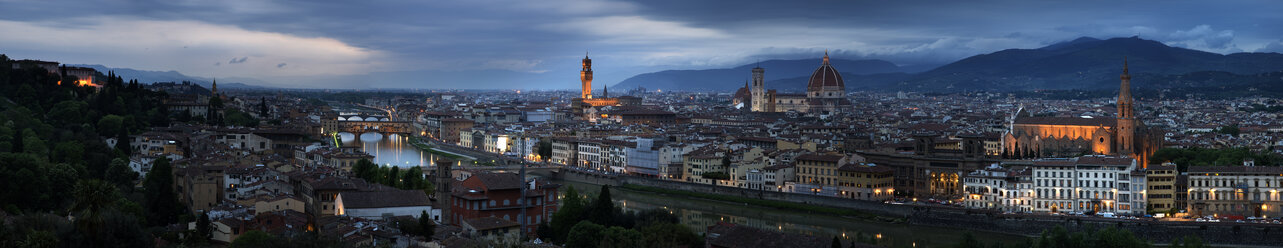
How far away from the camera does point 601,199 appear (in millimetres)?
22609

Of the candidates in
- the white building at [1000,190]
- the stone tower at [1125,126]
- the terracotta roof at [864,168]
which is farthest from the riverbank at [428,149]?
the stone tower at [1125,126]

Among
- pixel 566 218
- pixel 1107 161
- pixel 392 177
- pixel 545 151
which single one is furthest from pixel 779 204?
pixel 545 151

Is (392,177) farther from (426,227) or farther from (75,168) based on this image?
(426,227)

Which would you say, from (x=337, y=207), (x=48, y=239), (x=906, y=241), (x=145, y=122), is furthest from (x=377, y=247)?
(x=145, y=122)

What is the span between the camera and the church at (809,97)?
85.1 metres

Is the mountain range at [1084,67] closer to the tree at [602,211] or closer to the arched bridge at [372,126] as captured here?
the arched bridge at [372,126]

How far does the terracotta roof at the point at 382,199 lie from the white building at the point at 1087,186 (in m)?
14.1

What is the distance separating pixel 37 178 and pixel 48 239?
8390 millimetres

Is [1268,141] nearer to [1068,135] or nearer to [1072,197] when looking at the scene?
[1068,135]

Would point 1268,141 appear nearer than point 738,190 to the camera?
No

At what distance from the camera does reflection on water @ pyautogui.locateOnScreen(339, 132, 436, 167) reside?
4475cm

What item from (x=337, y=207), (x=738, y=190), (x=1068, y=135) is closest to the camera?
(x=337, y=207)

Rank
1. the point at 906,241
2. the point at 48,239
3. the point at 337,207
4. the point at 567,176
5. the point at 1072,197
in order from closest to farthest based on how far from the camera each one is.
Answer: the point at 48,239 < the point at 337,207 < the point at 906,241 < the point at 1072,197 < the point at 567,176

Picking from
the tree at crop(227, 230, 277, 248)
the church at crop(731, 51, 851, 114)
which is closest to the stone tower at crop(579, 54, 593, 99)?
the church at crop(731, 51, 851, 114)
